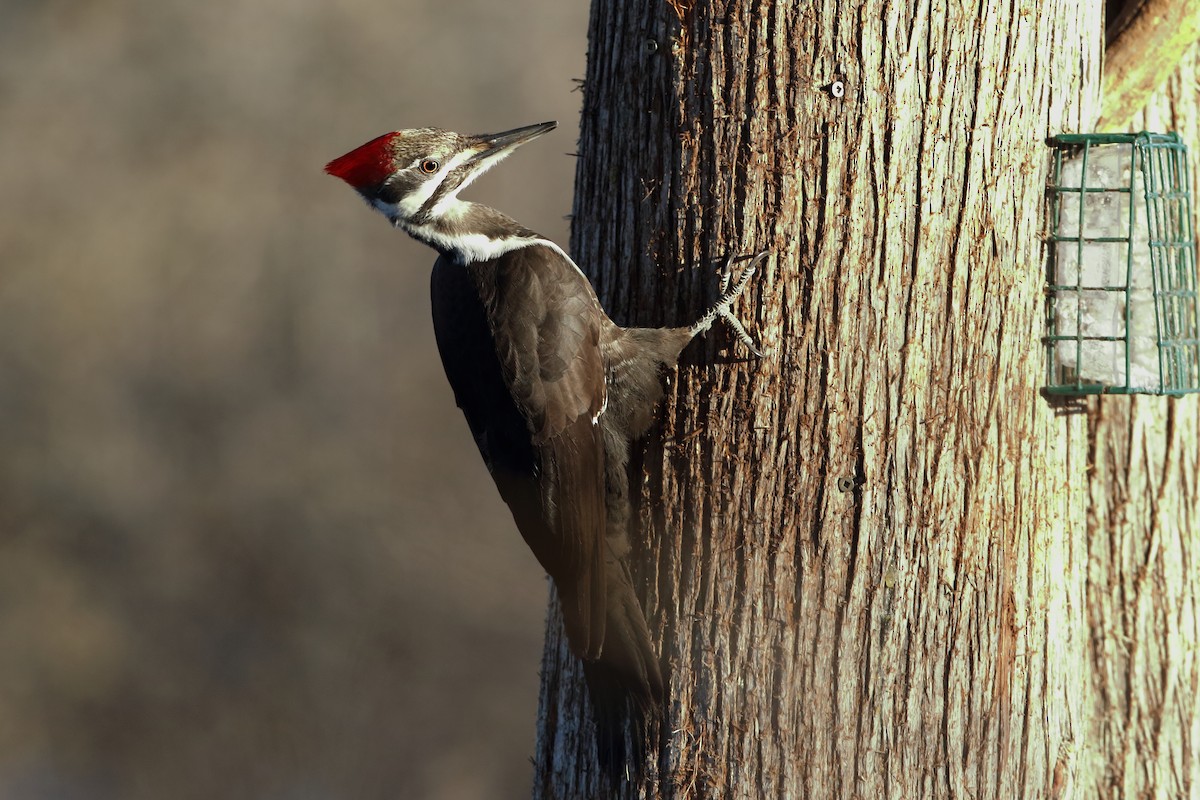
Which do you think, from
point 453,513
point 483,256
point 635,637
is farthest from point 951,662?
point 453,513

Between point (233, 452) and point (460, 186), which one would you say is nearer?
point (460, 186)

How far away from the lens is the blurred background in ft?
26.7

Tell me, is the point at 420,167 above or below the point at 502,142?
below

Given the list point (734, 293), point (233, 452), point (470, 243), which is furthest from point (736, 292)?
point (233, 452)

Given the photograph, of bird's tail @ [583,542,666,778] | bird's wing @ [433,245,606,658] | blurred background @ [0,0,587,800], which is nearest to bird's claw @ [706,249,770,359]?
bird's wing @ [433,245,606,658]

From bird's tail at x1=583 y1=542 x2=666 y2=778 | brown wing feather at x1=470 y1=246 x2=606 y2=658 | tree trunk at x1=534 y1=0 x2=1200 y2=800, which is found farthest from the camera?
brown wing feather at x1=470 y1=246 x2=606 y2=658

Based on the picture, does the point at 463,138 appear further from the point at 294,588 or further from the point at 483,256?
the point at 294,588

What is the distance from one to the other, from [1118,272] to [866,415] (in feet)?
3.09

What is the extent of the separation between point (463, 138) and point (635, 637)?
166cm

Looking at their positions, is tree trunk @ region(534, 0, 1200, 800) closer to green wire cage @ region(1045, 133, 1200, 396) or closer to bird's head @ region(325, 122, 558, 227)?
green wire cage @ region(1045, 133, 1200, 396)

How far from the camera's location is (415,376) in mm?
8609

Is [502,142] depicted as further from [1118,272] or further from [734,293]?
[1118,272]

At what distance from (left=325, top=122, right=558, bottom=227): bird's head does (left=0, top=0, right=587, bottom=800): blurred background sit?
15.7 feet

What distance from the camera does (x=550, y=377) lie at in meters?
3.36
